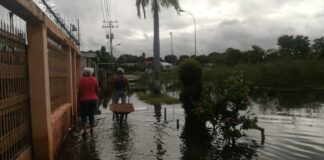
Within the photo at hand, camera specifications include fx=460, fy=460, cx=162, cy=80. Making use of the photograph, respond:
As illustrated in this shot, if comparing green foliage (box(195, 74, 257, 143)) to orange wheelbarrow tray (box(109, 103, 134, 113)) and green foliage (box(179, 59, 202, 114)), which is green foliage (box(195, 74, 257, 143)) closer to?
orange wheelbarrow tray (box(109, 103, 134, 113))

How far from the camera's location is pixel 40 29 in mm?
7730

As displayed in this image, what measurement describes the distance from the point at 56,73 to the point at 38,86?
3789mm

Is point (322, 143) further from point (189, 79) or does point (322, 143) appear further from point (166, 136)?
point (189, 79)

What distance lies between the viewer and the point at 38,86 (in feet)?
25.3

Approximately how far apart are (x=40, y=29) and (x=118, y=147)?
3.78 metres

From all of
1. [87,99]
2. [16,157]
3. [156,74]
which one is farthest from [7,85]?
[156,74]

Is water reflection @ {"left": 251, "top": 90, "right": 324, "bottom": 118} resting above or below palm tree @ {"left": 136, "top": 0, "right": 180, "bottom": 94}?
below

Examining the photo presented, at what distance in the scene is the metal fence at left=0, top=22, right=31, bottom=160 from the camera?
230 inches

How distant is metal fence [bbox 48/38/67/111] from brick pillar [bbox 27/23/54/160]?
2.26 meters

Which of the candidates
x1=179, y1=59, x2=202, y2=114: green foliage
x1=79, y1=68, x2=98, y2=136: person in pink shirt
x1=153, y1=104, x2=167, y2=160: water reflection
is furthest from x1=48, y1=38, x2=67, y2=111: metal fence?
x1=179, y1=59, x2=202, y2=114: green foliage

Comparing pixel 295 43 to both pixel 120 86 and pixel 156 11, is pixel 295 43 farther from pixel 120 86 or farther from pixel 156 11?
pixel 120 86

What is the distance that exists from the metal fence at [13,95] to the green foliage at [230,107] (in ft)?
16.5

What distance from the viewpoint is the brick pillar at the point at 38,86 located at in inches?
301

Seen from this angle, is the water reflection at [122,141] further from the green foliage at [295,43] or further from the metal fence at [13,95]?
the green foliage at [295,43]
